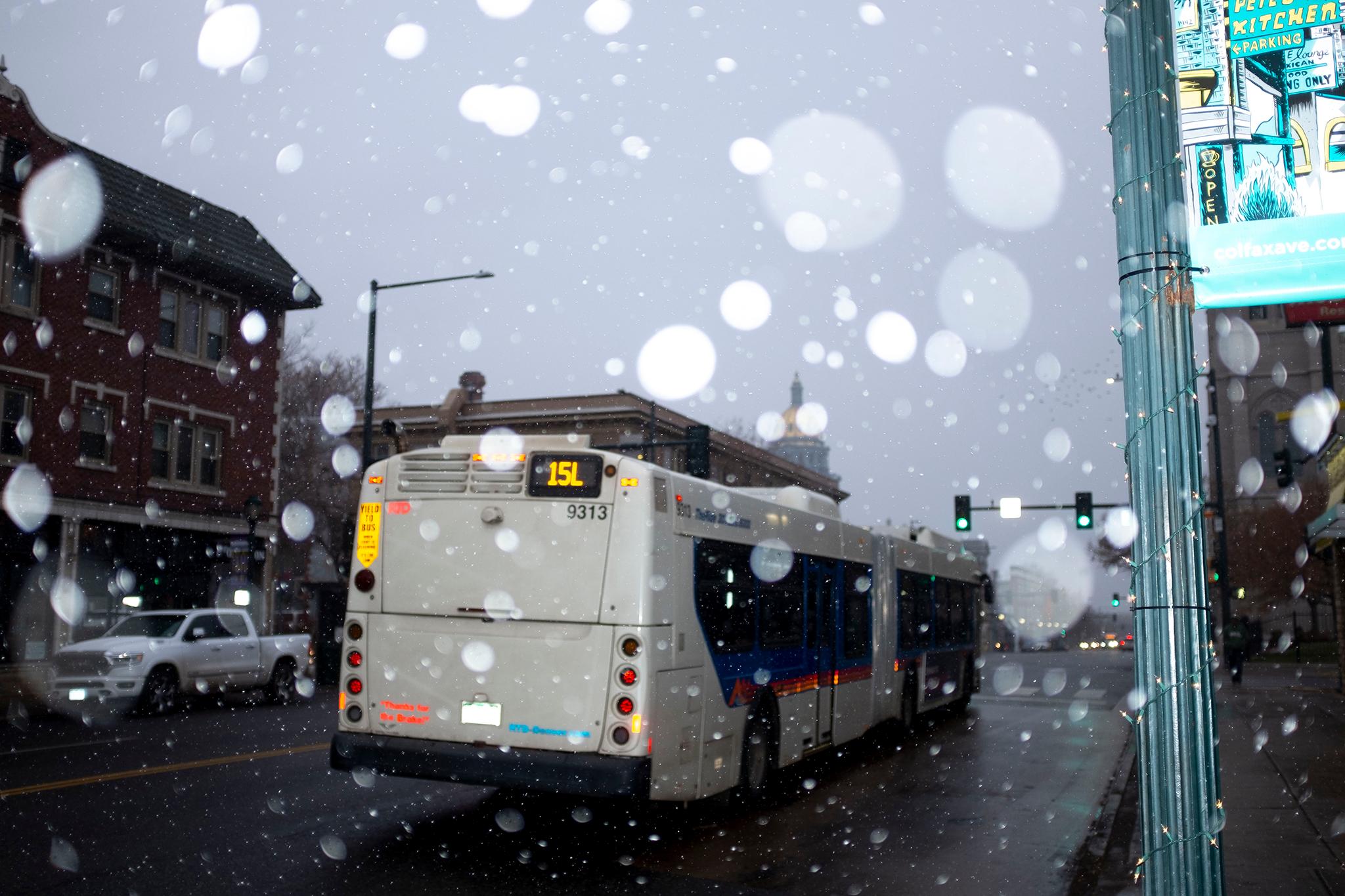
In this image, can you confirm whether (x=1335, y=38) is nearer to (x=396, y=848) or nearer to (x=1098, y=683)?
(x=396, y=848)

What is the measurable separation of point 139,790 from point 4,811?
1.31m

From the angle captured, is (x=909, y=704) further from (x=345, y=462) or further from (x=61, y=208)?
(x=345, y=462)

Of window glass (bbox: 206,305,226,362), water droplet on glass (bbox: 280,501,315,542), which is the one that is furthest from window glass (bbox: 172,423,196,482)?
water droplet on glass (bbox: 280,501,315,542)

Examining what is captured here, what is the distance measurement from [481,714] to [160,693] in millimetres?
12351

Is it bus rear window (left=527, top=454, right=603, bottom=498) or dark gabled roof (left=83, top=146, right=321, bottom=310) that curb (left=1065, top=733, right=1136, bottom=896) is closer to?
bus rear window (left=527, top=454, right=603, bottom=498)

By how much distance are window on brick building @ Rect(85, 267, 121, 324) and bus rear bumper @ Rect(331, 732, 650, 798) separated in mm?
21171

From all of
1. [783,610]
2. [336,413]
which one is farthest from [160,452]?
[336,413]

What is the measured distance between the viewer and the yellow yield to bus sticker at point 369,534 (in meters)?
9.70

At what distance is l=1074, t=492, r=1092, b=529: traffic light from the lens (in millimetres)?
36250

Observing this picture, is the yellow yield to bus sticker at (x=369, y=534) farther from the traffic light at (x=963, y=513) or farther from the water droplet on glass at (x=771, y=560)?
the traffic light at (x=963, y=513)

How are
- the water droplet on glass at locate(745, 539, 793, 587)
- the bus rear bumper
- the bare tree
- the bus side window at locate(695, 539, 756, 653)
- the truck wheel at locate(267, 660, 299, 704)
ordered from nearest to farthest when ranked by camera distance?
the bus rear bumper → the bus side window at locate(695, 539, 756, 653) → the water droplet on glass at locate(745, 539, 793, 587) → the truck wheel at locate(267, 660, 299, 704) → the bare tree

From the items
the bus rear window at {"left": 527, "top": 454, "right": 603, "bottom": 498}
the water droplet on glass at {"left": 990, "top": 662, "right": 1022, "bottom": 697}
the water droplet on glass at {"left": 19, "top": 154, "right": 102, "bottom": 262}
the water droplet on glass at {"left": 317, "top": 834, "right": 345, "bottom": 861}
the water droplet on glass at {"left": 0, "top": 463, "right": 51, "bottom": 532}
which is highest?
the water droplet on glass at {"left": 19, "top": 154, "right": 102, "bottom": 262}

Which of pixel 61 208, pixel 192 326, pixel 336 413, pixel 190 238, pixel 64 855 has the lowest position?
pixel 64 855

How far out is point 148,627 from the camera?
20.2 m
